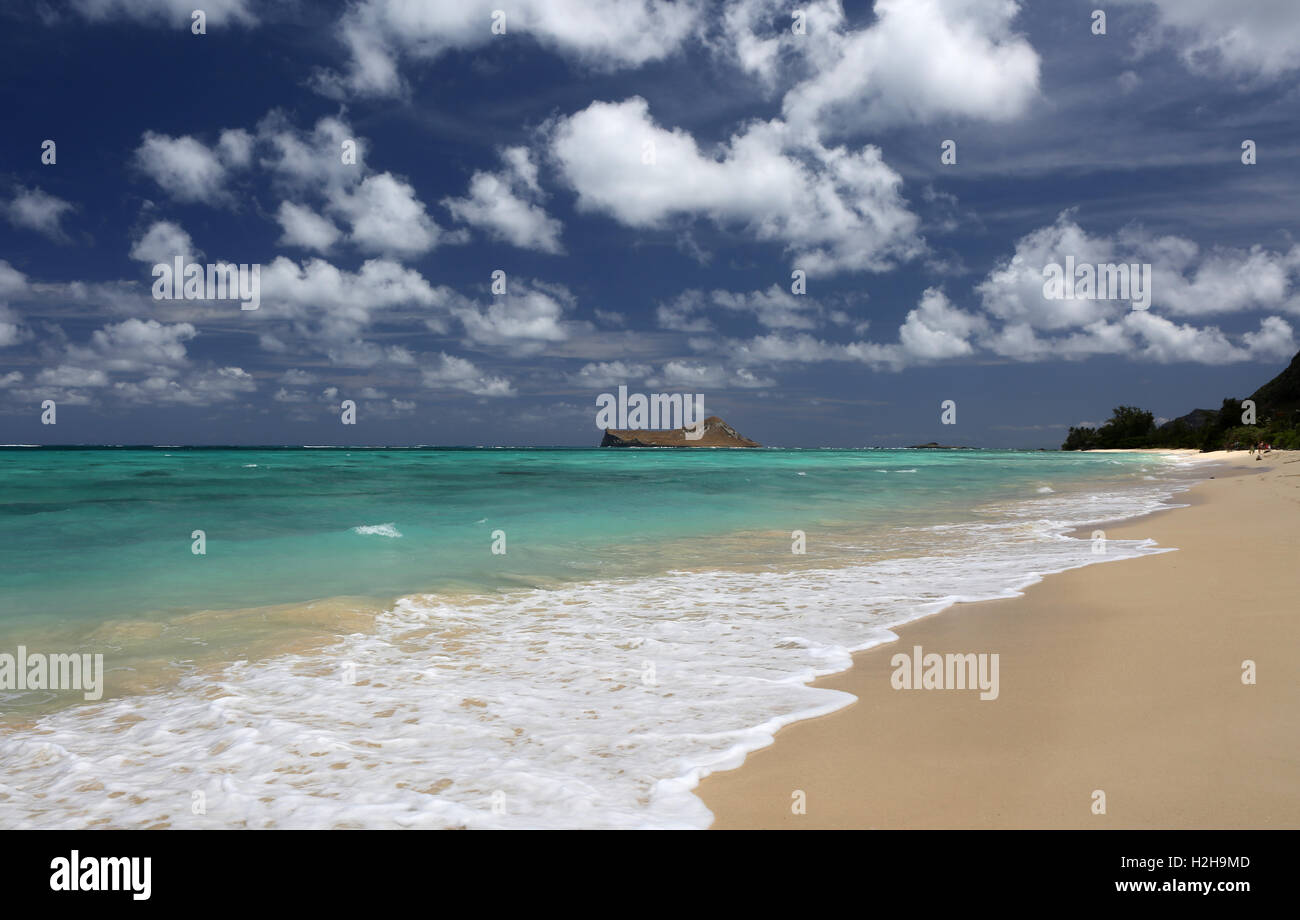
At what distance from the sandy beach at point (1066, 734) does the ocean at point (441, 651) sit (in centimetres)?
39

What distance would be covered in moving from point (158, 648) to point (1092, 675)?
835cm

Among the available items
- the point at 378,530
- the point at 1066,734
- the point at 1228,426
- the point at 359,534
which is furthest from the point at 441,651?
the point at 1228,426

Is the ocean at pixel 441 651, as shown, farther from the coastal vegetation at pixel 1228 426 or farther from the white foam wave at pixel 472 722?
the coastal vegetation at pixel 1228 426

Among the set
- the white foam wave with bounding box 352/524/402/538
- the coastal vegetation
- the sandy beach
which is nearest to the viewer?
the sandy beach

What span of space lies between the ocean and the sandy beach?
0.39 m

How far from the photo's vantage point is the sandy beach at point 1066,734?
130 inches

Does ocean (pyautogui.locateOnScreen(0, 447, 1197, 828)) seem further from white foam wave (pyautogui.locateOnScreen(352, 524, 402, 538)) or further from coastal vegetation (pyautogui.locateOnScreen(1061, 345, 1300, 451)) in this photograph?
coastal vegetation (pyautogui.locateOnScreen(1061, 345, 1300, 451))

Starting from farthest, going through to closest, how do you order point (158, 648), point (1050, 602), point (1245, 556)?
point (1245, 556)
point (1050, 602)
point (158, 648)

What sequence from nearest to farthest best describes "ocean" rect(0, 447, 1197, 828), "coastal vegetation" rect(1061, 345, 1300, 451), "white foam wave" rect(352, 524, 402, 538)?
"ocean" rect(0, 447, 1197, 828) → "white foam wave" rect(352, 524, 402, 538) → "coastal vegetation" rect(1061, 345, 1300, 451)

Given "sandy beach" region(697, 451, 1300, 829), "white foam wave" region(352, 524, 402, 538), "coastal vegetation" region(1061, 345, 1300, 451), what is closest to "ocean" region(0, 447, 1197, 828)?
"white foam wave" region(352, 524, 402, 538)

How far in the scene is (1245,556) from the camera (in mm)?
9938

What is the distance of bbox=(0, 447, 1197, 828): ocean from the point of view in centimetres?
380
